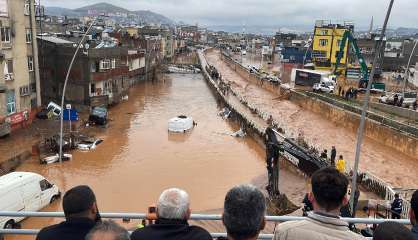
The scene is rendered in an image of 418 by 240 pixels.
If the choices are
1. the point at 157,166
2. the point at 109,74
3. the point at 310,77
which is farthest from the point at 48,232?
the point at 310,77

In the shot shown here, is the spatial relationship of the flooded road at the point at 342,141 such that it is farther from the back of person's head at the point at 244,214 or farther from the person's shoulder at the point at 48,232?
the person's shoulder at the point at 48,232

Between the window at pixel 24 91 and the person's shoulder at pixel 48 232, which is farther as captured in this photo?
the window at pixel 24 91

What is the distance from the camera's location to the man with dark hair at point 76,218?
3.59 meters

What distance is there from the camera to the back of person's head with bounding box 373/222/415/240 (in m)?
3.03

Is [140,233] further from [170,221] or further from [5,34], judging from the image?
[5,34]

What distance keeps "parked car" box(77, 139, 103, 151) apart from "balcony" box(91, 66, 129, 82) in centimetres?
1069

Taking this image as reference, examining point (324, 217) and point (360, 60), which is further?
point (360, 60)

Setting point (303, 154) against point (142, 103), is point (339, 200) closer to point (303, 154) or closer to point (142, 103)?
point (303, 154)

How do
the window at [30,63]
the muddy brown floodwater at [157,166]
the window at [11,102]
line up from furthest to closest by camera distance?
1. the window at [30,63]
2. the window at [11,102]
3. the muddy brown floodwater at [157,166]

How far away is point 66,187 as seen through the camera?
2081cm

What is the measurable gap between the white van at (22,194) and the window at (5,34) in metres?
14.3

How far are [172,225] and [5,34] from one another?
92.1ft

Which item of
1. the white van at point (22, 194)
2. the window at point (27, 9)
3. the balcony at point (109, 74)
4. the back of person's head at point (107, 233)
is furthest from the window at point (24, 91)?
the back of person's head at point (107, 233)

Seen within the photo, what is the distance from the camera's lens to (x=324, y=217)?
3271 millimetres
